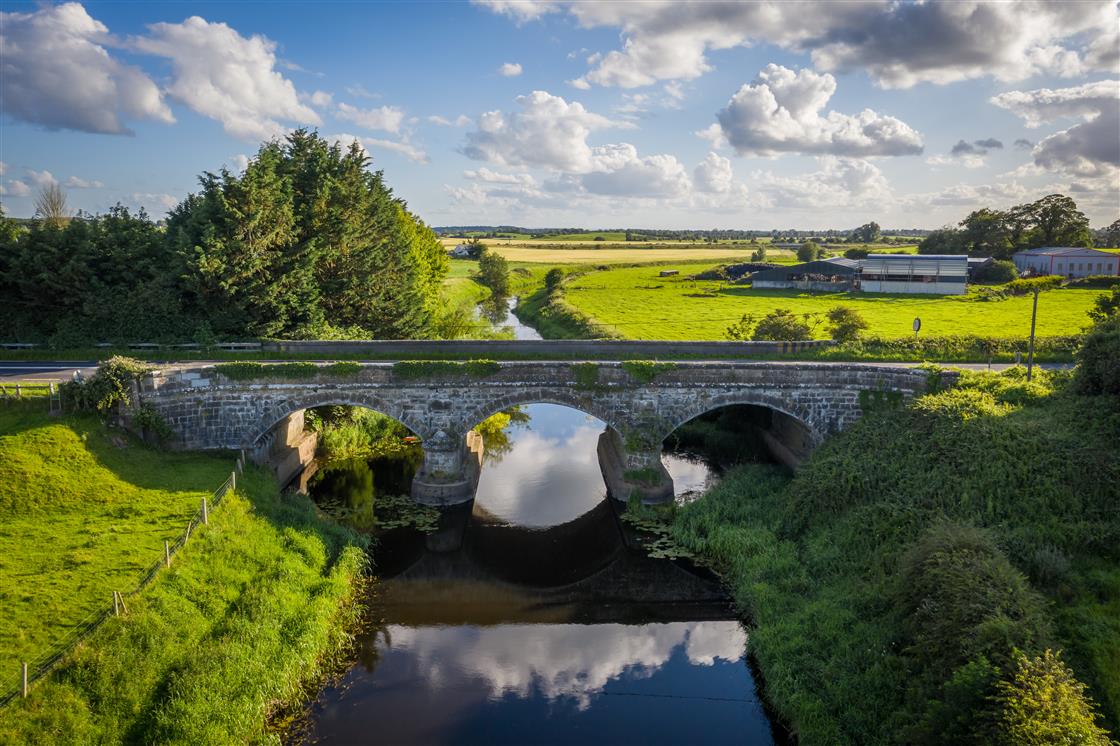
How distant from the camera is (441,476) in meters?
30.5

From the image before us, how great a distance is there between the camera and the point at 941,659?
14930 mm

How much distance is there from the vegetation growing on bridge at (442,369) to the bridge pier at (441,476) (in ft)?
8.95

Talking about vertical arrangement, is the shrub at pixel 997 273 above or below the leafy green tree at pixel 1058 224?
below

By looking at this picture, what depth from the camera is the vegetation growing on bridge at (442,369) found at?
29234 millimetres

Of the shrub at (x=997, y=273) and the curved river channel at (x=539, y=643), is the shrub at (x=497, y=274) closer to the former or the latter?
the shrub at (x=997, y=273)

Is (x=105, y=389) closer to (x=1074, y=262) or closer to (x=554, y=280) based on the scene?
(x=554, y=280)

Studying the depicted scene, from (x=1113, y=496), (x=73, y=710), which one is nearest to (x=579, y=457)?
(x=1113, y=496)

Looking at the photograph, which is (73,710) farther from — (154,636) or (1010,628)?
(1010,628)

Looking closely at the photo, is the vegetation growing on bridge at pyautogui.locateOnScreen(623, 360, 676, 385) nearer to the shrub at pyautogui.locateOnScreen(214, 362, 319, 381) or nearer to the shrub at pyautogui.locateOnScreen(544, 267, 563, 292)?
the shrub at pyautogui.locateOnScreen(214, 362, 319, 381)

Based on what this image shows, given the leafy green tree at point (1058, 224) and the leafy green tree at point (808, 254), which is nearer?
the leafy green tree at point (1058, 224)

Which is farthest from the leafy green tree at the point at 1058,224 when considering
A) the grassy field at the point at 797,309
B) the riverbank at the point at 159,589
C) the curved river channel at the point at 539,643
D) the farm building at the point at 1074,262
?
the riverbank at the point at 159,589

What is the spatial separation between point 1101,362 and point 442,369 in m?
25.3

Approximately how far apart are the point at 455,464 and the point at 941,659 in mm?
20701

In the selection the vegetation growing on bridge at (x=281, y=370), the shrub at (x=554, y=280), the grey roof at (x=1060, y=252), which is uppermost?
the grey roof at (x=1060, y=252)
